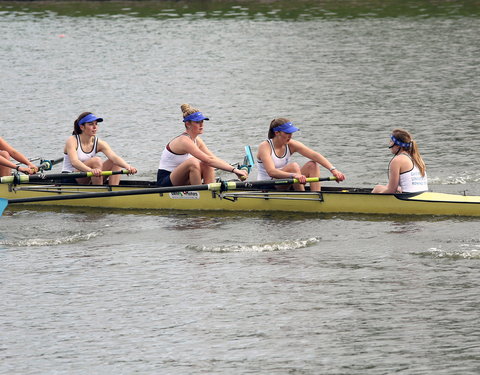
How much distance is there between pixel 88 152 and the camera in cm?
1819

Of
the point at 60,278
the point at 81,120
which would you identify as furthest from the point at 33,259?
the point at 81,120

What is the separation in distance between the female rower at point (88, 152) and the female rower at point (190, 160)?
650 mm

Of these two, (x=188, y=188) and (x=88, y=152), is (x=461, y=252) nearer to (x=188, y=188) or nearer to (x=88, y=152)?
(x=188, y=188)

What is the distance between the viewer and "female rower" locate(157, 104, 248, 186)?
17.2 metres

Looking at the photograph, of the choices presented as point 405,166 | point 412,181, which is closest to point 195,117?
point 405,166

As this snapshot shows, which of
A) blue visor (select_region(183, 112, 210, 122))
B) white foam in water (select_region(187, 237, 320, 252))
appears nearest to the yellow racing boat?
blue visor (select_region(183, 112, 210, 122))

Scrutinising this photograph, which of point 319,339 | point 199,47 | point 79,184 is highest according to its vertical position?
point 199,47

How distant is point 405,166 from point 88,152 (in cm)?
546

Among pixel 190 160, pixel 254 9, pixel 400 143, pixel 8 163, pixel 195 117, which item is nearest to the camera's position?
pixel 400 143

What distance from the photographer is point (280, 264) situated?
48.9ft

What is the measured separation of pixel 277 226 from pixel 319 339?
4.87m

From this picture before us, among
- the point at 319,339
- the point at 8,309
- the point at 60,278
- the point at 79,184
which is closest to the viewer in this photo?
the point at 319,339

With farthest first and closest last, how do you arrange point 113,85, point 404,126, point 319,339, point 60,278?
point 113,85, point 404,126, point 60,278, point 319,339

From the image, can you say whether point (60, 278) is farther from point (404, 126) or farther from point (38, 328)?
point (404, 126)
